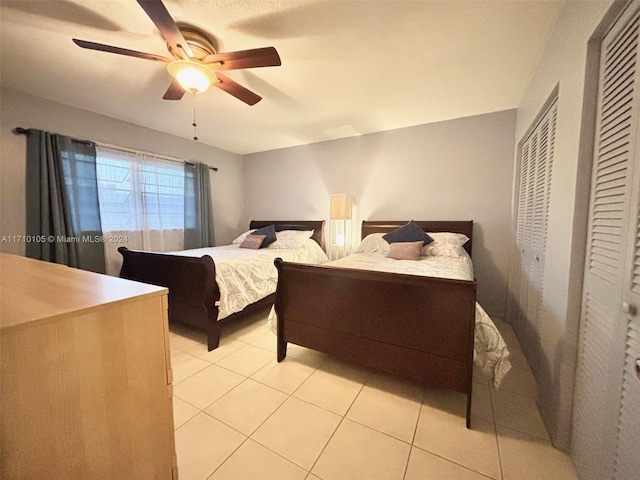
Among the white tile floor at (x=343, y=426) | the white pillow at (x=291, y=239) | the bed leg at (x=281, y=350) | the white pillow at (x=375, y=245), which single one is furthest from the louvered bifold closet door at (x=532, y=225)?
the white pillow at (x=291, y=239)

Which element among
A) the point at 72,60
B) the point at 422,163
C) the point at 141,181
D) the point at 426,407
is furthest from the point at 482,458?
the point at 141,181

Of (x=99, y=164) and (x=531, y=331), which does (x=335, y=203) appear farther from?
(x=99, y=164)

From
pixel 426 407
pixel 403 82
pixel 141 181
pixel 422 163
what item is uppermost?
pixel 403 82

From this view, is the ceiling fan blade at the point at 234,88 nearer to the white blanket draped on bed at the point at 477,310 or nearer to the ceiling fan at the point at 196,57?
the ceiling fan at the point at 196,57

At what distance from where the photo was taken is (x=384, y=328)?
1.52 metres

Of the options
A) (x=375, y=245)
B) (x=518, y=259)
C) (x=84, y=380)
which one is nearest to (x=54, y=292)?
(x=84, y=380)

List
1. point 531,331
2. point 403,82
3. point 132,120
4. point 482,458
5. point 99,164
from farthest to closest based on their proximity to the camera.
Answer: point 132,120 → point 99,164 → point 403,82 → point 531,331 → point 482,458

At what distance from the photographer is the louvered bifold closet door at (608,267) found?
2.77 ft

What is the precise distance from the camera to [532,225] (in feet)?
6.24

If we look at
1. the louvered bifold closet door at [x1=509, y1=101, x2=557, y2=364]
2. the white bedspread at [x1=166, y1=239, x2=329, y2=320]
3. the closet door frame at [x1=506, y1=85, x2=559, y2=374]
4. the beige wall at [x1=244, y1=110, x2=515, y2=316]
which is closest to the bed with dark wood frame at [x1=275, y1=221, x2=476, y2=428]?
the white bedspread at [x1=166, y1=239, x2=329, y2=320]

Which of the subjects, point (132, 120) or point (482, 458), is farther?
point (132, 120)

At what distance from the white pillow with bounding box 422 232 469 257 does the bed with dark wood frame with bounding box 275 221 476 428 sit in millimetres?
1404

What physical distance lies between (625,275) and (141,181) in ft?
13.9

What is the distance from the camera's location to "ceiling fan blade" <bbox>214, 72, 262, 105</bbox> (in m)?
1.74
